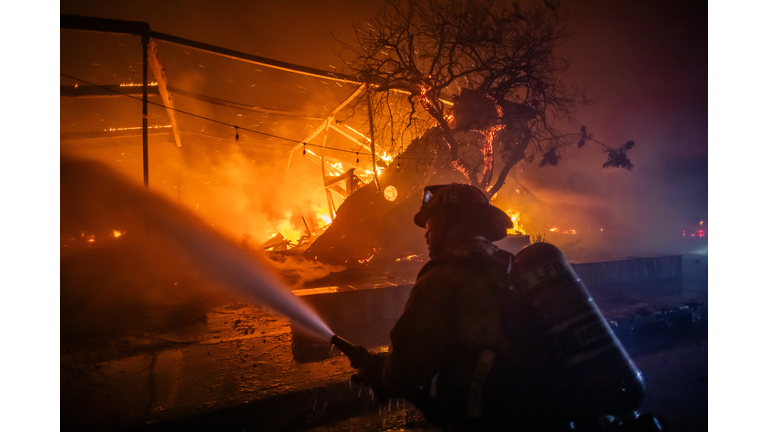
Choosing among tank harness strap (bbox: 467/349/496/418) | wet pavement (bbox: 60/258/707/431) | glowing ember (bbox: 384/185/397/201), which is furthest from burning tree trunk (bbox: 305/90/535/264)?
tank harness strap (bbox: 467/349/496/418)

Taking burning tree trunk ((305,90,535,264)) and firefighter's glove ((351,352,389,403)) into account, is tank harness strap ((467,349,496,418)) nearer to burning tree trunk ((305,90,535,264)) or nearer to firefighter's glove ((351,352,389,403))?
firefighter's glove ((351,352,389,403))

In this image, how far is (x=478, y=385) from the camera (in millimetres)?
1520

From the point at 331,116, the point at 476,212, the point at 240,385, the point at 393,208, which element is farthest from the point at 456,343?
the point at 331,116

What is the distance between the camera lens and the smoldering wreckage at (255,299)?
166cm

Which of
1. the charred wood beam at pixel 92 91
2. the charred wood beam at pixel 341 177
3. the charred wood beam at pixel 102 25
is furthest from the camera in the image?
the charred wood beam at pixel 341 177

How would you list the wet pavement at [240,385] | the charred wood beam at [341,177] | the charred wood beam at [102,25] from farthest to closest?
the charred wood beam at [341,177]
the charred wood beam at [102,25]
the wet pavement at [240,385]

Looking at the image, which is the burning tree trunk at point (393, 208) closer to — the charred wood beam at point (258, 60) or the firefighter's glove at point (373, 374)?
the charred wood beam at point (258, 60)

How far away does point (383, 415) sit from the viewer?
3.73m

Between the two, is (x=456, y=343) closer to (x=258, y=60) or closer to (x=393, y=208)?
(x=258, y=60)

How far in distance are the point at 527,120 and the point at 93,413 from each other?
1103 centimetres

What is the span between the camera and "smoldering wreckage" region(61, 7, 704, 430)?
166 centimetres

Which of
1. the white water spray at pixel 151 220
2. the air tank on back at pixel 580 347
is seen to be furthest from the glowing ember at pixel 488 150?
the air tank on back at pixel 580 347

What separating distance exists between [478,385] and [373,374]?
2.26 ft

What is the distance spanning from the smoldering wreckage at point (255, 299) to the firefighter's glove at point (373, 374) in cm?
4
